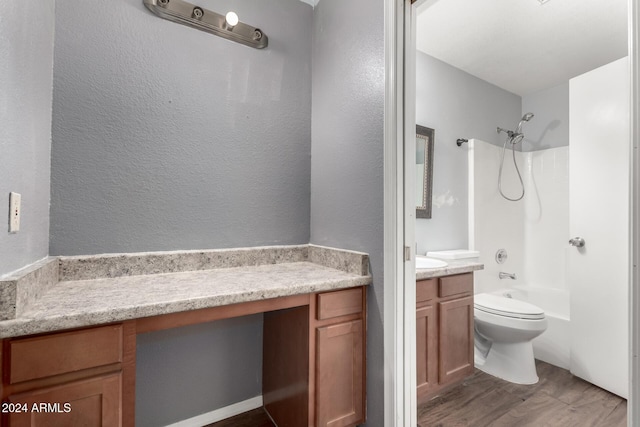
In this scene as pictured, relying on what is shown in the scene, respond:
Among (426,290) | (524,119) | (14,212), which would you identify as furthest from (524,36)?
(14,212)

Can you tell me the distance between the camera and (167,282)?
1.24 m

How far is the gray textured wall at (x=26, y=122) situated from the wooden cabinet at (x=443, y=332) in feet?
5.67

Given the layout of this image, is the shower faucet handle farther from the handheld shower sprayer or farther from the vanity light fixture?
the vanity light fixture

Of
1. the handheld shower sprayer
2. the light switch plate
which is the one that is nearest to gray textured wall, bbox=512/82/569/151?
the handheld shower sprayer

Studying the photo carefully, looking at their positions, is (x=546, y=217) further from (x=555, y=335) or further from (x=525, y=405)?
(x=525, y=405)

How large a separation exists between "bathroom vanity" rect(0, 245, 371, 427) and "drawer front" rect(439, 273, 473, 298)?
672 millimetres

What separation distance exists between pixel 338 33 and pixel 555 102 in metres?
2.69

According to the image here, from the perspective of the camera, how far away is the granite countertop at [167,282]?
84 centimetres

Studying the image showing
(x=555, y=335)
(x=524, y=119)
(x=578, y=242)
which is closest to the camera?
(x=578, y=242)

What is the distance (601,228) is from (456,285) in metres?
1.07

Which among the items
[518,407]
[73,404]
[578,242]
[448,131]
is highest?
[448,131]

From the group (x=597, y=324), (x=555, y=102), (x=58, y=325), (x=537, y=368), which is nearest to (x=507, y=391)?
(x=537, y=368)

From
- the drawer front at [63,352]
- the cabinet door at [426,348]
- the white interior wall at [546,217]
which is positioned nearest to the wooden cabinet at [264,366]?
the drawer front at [63,352]

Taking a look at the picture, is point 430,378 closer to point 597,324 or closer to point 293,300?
point 293,300
